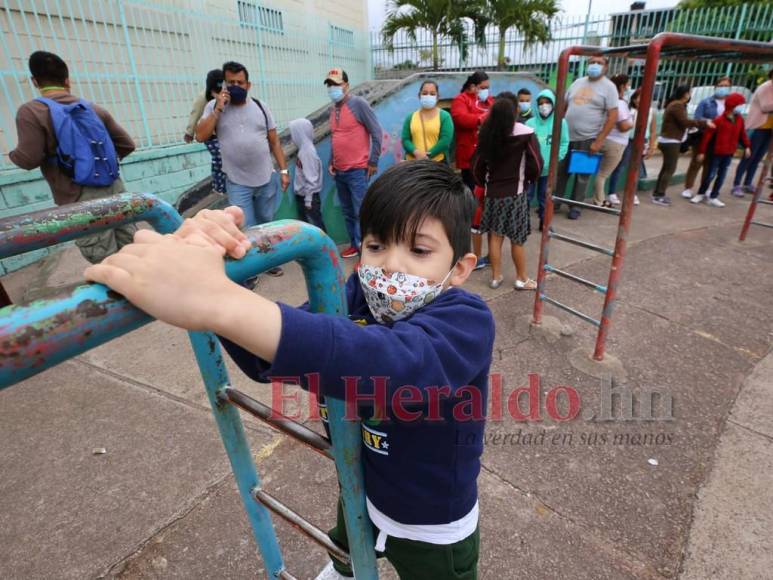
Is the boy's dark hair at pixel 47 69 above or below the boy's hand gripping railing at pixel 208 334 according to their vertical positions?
above

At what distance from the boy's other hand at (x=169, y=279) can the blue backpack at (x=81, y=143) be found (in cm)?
312

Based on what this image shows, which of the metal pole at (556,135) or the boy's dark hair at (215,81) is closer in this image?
the metal pole at (556,135)

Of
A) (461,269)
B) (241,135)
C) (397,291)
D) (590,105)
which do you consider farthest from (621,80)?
(397,291)

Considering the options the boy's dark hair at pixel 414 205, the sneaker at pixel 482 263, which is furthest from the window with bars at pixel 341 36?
the boy's dark hair at pixel 414 205

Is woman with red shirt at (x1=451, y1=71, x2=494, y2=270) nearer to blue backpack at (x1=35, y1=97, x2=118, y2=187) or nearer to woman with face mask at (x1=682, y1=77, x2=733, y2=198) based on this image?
blue backpack at (x1=35, y1=97, x2=118, y2=187)

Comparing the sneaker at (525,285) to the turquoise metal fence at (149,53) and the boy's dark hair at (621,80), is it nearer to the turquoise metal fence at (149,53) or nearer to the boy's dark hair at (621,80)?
the boy's dark hair at (621,80)

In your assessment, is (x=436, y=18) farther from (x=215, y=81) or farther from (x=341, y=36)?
(x=215, y=81)

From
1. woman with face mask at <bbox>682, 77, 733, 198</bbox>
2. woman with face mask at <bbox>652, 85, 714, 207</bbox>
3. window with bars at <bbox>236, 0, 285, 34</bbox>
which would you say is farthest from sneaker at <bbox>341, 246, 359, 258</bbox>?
woman with face mask at <bbox>682, 77, 733, 198</bbox>

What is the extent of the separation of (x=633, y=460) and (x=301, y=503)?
1.52m

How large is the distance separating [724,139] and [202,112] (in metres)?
6.57

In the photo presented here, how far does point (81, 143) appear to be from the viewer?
3.04 m

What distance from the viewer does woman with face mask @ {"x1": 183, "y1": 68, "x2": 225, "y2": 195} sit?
3.86 metres

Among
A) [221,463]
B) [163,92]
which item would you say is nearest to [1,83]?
[163,92]

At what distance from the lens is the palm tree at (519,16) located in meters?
12.1
